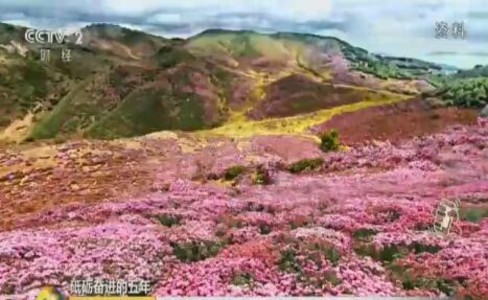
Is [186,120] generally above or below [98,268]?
above

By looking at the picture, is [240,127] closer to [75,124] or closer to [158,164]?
[158,164]

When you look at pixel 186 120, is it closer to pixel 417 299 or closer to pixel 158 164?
pixel 158 164

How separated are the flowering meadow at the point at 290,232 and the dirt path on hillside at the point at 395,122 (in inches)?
2.2

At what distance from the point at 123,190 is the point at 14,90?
32.1 inches

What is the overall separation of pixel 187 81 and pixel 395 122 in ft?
3.92

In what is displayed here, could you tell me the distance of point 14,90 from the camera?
18.2 feet

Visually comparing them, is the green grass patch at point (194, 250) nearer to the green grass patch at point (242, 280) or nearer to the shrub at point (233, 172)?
the green grass patch at point (242, 280)

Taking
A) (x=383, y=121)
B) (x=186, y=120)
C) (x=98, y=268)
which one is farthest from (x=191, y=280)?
(x=383, y=121)

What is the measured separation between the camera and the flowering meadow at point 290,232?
542 cm

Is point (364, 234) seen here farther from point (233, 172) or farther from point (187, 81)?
point (187, 81)

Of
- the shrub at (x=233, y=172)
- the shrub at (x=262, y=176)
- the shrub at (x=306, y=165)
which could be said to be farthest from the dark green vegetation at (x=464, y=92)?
the shrub at (x=233, y=172)

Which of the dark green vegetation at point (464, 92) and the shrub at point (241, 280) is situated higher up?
the dark green vegetation at point (464, 92)

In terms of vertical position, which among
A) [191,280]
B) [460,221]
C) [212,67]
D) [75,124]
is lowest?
[191,280]

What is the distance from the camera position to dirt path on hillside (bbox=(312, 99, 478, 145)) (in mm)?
5660
